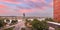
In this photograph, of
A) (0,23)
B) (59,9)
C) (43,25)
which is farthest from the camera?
(59,9)

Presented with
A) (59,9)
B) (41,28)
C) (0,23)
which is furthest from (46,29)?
(59,9)

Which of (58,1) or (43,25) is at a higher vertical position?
(58,1)

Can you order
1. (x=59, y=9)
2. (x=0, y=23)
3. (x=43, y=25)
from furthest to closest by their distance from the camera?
(x=59, y=9) → (x=0, y=23) → (x=43, y=25)

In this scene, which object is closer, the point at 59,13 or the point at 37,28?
the point at 37,28

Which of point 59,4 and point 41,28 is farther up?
point 59,4

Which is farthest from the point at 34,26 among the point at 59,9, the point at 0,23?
the point at 59,9

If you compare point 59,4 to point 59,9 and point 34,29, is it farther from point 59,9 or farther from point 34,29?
point 34,29

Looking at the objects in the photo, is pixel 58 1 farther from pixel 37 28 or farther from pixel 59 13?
pixel 37 28

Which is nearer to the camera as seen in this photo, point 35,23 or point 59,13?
point 35,23
